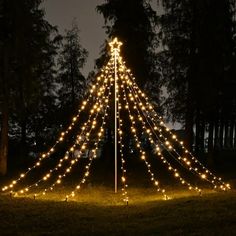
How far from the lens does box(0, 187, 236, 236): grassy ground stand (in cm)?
1016

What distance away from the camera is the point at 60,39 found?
3195 cm

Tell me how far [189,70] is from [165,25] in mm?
2683

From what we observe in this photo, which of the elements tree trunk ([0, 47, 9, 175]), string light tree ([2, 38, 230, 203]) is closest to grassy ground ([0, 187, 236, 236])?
string light tree ([2, 38, 230, 203])

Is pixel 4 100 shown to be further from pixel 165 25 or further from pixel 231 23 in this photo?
pixel 231 23

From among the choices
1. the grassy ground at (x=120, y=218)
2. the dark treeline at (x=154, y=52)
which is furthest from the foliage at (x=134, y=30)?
the grassy ground at (x=120, y=218)

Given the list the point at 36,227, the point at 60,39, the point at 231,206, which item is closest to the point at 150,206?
the point at 231,206

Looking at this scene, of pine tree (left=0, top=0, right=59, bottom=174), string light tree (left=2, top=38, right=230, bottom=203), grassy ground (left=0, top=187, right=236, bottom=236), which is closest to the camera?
grassy ground (left=0, top=187, right=236, bottom=236)

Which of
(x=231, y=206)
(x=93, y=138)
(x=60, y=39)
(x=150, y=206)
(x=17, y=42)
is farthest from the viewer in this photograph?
(x=60, y=39)

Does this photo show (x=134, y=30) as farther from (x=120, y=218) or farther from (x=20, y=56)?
(x=120, y=218)

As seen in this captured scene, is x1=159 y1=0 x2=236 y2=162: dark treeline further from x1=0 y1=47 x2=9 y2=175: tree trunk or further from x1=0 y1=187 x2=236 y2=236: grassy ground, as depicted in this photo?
x1=0 y1=187 x2=236 y2=236: grassy ground

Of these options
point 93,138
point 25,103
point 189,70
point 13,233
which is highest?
point 189,70

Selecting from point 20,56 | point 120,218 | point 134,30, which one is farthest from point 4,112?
point 120,218

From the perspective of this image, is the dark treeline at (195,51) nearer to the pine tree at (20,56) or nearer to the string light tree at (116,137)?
the string light tree at (116,137)

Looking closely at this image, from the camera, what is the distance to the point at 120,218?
1199cm
